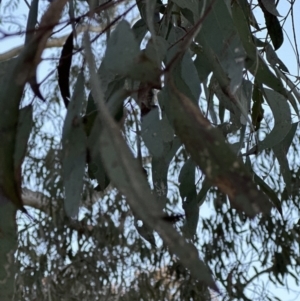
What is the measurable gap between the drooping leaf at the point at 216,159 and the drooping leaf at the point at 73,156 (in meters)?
0.12

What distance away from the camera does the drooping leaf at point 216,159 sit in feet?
2.11

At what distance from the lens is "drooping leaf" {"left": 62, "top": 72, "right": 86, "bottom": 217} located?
2.69 ft

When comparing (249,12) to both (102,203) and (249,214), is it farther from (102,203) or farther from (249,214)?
(102,203)

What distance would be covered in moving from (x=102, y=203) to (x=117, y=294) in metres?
0.55

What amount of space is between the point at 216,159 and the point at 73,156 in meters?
0.20

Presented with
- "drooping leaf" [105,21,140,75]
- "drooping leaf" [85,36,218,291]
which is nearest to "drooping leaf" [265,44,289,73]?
"drooping leaf" [105,21,140,75]

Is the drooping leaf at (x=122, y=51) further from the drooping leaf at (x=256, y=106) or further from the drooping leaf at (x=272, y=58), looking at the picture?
the drooping leaf at (x=256, y=106)

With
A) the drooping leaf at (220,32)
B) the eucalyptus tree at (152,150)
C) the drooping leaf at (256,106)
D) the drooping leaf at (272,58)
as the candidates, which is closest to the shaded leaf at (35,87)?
the eucalyptus tree at (152,150)

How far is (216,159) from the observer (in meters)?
0.69

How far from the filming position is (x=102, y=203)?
364 cm

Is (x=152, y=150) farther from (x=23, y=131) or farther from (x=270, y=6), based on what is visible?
(x=270, y=6)

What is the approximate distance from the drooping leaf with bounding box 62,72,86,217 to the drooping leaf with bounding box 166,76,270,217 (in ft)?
0.39

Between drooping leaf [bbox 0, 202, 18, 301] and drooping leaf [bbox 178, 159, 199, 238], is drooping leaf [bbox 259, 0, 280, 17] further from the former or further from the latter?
drooping leaf [bbox 0, 202, 18, 301]

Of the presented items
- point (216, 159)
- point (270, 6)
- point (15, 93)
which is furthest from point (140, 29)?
point (216, 159)
